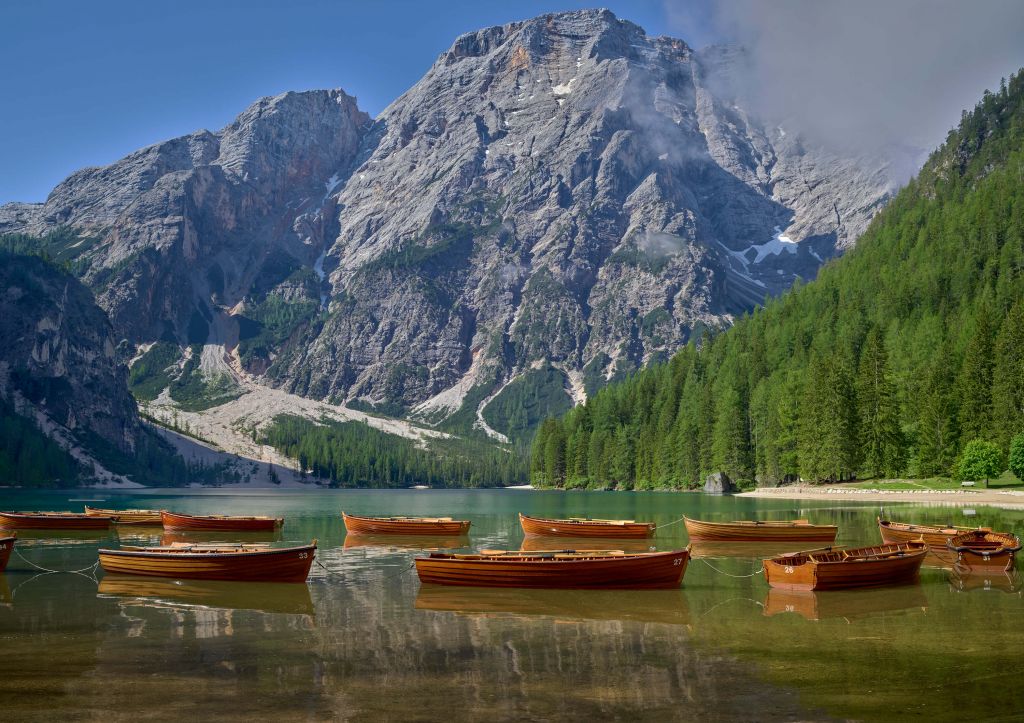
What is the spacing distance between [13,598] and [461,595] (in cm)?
2213

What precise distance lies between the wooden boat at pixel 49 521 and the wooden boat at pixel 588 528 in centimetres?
4424

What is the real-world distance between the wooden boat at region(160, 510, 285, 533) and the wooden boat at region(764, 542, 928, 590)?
55.2m

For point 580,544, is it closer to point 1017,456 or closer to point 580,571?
point 580,571

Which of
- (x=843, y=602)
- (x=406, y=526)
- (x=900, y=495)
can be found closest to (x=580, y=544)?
(x=406, y=526)

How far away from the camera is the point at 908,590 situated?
40406 millimetres

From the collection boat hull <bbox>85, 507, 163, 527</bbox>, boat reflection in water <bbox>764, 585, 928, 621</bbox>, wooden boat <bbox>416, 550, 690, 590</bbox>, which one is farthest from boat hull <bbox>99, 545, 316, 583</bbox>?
boat hull <bbox>85, 507, 163, 527</bbox>

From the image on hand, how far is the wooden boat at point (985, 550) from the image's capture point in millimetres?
44938

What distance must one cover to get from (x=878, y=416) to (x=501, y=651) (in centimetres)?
11123

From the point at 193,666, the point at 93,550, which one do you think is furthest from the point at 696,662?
the point at 93,550

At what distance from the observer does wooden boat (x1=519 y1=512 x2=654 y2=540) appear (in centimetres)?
7056

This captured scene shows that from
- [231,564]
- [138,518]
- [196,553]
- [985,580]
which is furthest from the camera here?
[138,518]

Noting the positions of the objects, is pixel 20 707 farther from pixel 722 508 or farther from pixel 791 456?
pixel 791 456

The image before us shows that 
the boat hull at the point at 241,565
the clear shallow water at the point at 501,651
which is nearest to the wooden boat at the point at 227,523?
the clear shallow water at the point at 501,651

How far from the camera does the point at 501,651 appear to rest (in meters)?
27.7
